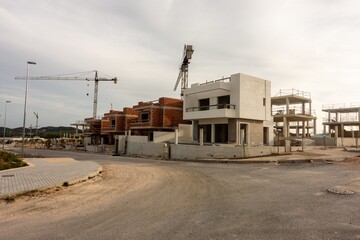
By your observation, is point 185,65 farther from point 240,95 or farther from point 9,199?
point 9,199

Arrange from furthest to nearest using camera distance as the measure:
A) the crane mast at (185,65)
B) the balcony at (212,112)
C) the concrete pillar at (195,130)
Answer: the crane mast at (185,65) < the concrete pillar at (195,130) < the balcony at (212,112)

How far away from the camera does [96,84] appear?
10225cm

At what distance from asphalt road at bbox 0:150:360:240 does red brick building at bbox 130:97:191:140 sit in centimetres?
3054

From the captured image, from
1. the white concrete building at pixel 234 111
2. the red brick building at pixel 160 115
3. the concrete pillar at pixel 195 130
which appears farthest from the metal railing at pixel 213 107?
the red brick building at pixel 160 115

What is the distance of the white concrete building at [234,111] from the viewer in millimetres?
30562

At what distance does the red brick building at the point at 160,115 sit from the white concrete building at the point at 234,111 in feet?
21.6

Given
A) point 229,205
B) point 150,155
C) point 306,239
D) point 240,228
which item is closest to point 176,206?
point 229,205

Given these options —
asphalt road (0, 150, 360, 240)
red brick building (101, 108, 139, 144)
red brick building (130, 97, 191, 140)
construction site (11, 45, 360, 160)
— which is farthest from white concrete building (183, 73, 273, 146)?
red brick building (101, 108, 139, 144)

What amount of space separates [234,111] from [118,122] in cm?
2911

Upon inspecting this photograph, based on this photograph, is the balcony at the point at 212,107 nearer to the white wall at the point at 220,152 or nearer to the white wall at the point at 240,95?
the white wall at the point at 240,95

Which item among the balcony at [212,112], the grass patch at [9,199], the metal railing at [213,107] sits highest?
the metal railing at [213,107]

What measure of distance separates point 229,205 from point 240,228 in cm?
209

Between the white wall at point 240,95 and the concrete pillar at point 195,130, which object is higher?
the white wall at point 240,95

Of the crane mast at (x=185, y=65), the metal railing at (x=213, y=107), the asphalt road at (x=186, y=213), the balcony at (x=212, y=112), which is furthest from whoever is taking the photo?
the crane mast at (x=185, y=65)
